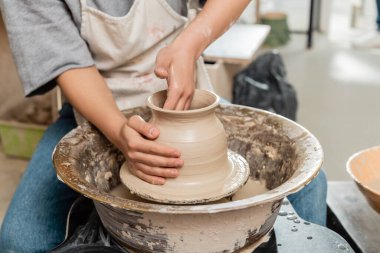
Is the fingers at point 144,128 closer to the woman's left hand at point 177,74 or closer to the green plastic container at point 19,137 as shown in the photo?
the woman's left hand at point 177,74

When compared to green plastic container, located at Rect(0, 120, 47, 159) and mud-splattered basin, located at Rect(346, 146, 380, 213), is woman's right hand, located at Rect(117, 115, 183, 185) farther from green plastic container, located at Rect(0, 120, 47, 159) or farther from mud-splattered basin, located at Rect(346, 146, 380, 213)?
green plastic container, located at Rect(0, 120, 47, 159)

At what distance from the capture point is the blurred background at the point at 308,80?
121 inches

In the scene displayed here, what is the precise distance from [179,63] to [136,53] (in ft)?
1.08

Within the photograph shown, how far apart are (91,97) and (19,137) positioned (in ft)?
6.58

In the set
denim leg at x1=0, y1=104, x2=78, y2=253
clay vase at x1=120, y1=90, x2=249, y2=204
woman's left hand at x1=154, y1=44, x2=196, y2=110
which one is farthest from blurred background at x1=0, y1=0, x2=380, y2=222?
clay vase at x1=120, y1=90, x2=249, y2=204

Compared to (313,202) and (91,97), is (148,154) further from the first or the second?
(313,202)

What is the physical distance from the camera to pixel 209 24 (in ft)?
4.30

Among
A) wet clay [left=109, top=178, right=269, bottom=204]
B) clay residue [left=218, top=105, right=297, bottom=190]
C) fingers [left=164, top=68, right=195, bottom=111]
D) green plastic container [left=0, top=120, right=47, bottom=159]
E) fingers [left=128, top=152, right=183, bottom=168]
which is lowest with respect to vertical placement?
green plastic container [left=0, top=120, right=47, bottom=159]

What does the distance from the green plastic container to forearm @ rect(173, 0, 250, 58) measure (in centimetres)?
191

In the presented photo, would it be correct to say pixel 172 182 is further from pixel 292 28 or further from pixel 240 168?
pixel 292 28

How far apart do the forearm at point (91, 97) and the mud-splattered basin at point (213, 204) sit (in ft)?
0.15

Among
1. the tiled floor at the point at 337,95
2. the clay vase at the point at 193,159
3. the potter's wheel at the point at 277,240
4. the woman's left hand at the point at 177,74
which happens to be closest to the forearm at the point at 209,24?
the woman's left hand at the point at 177,74

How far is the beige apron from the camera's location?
1.42 m

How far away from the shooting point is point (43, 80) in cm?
135
